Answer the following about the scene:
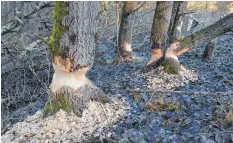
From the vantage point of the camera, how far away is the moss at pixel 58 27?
3746mm

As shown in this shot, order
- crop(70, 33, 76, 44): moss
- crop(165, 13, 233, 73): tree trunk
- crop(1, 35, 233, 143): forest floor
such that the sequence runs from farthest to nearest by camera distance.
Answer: crop(165, 13, 233, 73): tree trunk, crop(70, 33, 76, 44): moss, crop(1, 35, 233, 143): forest floor

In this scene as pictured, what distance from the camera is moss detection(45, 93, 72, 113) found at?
405 centimetres

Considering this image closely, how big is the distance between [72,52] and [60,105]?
2.41 ft

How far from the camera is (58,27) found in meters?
3.82

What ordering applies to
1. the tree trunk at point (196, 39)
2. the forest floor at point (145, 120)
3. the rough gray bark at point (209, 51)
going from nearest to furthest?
1. the forest floor at point (145, 120)
2. the tree trunk at point (196, 39)
3. the rough gray bark at point (209, 51)

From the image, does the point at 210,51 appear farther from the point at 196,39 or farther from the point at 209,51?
the point at 196,39

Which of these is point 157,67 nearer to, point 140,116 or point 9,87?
point 140,116

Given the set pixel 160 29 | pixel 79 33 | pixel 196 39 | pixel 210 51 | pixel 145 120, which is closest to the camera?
pixel 79 33

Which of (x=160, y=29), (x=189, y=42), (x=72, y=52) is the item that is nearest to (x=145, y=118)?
(x=72, y=52)

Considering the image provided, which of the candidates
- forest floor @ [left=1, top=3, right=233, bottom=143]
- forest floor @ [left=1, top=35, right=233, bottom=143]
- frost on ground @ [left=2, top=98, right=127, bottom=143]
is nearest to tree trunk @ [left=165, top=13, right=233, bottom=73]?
A: forest floor @ [left=1, top=3, right=233, bottom=143]

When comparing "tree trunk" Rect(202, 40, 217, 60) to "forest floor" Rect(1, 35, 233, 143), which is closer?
"forest floor" Rect(1, 35, 233, 143)

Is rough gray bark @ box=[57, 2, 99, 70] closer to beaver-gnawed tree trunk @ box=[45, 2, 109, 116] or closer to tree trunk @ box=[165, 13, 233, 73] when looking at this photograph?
beaver-gnawed tree trunk @ box=[45, 2, 109, 116]

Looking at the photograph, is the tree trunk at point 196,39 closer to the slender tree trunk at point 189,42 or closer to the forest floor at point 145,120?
the slender tree trunk at point 189,42

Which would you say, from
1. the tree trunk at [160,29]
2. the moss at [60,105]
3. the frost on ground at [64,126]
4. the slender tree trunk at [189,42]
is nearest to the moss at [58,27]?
the moss at [60,105]
